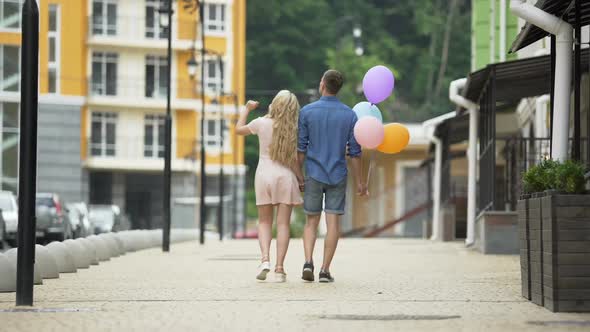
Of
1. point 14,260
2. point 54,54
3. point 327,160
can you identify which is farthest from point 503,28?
point 54,54

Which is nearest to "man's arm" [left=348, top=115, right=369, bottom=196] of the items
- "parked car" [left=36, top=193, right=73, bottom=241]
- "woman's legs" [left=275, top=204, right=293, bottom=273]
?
"woman's legs" [left=275, top=204, right=293, bottom=273]

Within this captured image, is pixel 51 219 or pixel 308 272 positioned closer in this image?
pixel 308 272

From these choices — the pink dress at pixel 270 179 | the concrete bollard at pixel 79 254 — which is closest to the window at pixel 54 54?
the concrete bollard at pixel 79 254

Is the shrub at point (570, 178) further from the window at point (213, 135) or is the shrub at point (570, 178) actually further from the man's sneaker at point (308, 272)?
the window at point (213, 135)

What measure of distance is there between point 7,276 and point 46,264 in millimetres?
2479

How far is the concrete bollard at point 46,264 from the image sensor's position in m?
15.1

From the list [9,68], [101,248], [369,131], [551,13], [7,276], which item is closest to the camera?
[7,276]

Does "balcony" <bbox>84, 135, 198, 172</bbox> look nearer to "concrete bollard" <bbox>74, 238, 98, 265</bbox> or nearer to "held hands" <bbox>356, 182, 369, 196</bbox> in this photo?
"concrete bollard" <bbox>74, 238, 98, 265</bbox>

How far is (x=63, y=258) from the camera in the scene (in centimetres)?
1655

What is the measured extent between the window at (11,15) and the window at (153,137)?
23.5 m

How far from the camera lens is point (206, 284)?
13766 mm

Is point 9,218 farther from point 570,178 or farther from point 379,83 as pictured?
point 570,178

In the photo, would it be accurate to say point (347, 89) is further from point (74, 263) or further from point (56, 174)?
point (74, 263)

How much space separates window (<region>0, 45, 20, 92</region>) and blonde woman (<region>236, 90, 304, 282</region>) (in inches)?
1351
